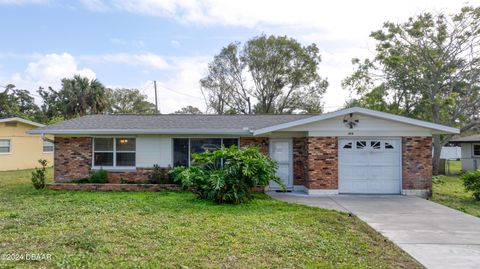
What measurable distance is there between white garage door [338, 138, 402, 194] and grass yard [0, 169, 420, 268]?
325cm

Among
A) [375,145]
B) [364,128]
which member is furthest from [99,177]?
[375,145]

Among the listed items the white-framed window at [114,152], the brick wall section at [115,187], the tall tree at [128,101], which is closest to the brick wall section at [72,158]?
the white-framed window at [114,152]

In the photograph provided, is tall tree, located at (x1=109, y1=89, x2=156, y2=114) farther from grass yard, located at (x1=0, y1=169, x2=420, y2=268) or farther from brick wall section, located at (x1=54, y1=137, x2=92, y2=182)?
grass yard, located at (x1=0, y1=169, x2=420, y2=268)

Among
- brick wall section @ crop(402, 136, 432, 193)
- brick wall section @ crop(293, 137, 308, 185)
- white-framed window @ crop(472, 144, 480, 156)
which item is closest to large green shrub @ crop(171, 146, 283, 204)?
brick wall section @ crop(293, 137, 308, 185)

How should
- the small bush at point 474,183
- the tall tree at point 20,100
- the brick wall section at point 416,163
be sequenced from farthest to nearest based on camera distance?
1. the tall tree at point 20,100
2. the brick wall section at point 416,163
3. the small bush at point 474,183

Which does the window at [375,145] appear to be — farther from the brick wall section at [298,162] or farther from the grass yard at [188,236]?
the grass yard at [188,236]

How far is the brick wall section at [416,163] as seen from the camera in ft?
37.1

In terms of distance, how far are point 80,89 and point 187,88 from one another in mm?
13760

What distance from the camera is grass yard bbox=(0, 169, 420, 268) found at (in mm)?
4914

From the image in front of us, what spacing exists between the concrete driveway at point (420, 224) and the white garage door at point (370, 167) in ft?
1.57

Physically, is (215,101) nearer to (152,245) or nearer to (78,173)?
(78,173)

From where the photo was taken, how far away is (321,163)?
1137 cm

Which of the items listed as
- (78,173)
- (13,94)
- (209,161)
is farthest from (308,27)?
(13,94)

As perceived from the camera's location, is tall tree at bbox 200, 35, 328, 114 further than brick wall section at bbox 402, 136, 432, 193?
Yes
